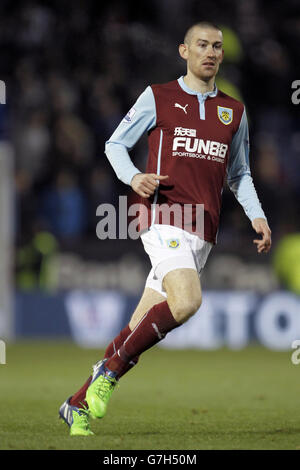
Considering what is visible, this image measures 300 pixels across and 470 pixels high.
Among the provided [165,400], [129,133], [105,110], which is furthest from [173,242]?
[105,110]

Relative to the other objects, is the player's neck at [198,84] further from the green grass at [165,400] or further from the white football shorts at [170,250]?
the green grass at [165,400]

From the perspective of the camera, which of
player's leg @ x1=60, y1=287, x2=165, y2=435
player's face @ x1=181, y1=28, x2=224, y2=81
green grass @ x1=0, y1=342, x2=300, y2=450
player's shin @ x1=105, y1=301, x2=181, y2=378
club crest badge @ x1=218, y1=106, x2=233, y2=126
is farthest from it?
club crest badge @ x1=218, y1=106, x2=233, y2=126

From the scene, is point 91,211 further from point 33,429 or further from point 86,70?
point 33,429

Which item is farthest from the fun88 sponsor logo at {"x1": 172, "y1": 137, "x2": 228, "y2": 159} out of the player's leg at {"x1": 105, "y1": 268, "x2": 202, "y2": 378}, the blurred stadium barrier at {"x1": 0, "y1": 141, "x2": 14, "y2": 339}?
the blurred stadium barrier at {"x1": 0, "y1": 141, "x2": 14, "y2": 339}

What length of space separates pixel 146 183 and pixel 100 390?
1200 mm

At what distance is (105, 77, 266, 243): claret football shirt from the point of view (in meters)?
6.29

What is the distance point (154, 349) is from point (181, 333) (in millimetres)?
434

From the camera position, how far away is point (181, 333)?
13.8m

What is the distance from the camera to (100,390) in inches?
241

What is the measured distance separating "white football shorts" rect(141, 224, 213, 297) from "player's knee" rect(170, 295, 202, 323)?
22cm

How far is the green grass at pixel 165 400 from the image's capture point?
593 centimetres

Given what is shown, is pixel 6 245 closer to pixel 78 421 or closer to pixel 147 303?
pixel 147 303

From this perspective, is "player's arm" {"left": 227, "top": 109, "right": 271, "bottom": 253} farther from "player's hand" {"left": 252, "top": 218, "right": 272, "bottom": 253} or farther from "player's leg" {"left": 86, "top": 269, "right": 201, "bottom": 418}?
"player's leg" {"left": 86, "top": 269, "right": 201, "bottom": 418}
